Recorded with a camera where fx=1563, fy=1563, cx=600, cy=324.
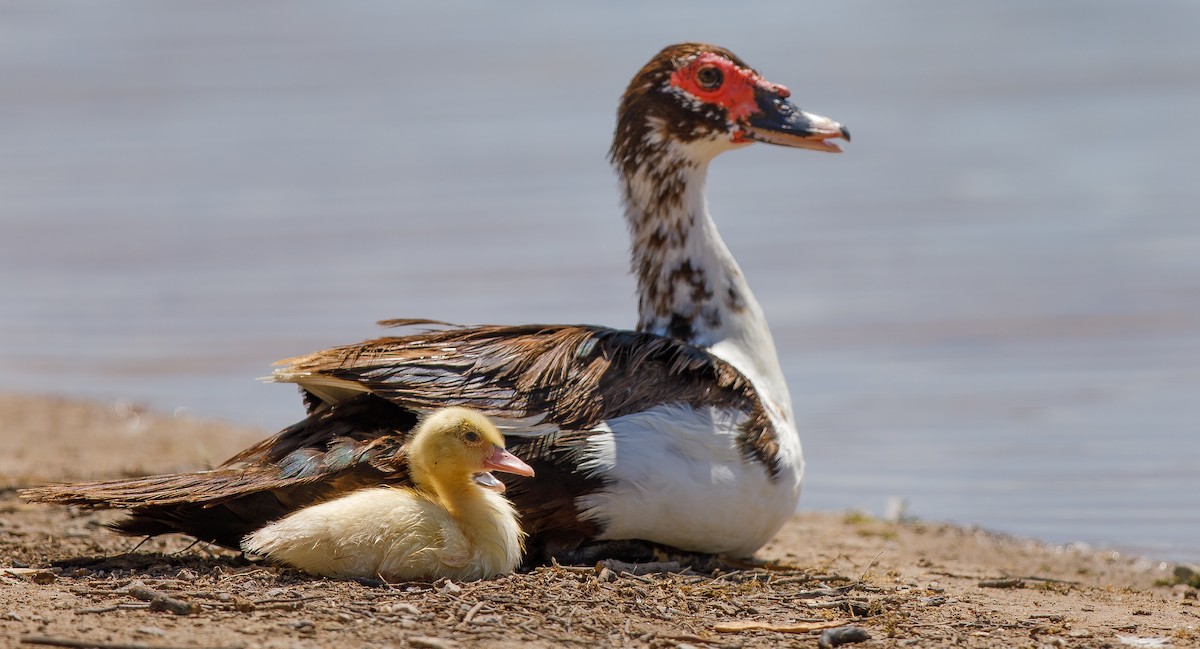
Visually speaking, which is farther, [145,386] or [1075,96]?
[1075,96]

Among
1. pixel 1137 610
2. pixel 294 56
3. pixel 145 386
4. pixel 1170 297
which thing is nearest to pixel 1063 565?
pixel 1137 610

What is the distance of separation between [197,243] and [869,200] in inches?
240

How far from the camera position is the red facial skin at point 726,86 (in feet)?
21.5

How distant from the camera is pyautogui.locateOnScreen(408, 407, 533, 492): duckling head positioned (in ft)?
17.2

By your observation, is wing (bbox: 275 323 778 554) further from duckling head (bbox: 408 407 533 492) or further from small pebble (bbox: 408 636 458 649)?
small pebble (bbox: 408 636 458 649)

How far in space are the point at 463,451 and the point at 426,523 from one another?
0.27m

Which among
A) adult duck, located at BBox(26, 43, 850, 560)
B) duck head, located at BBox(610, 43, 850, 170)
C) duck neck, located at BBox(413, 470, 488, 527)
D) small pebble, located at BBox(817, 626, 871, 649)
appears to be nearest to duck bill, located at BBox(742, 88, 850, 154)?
duck head, located at BBox(610, 43, 850, 170)

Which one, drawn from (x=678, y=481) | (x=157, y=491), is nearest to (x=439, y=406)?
(x=678, y=481)

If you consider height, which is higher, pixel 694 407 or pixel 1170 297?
pixel 1170 297

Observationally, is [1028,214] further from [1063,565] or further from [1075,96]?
[1063,565]

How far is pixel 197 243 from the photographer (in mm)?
14133

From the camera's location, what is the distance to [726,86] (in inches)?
258

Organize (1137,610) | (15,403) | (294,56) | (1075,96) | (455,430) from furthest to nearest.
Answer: (294,56)
(1075,96)
(15,403)
(1137,610)
(455,430)

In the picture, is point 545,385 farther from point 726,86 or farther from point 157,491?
point 726,86
